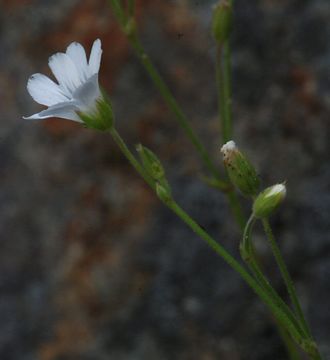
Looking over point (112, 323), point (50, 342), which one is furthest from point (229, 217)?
point (50, 342)

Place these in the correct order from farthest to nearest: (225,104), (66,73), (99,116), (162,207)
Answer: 1. (162,207)
2. (225,104)
3. (66,73)
4. (99,116)

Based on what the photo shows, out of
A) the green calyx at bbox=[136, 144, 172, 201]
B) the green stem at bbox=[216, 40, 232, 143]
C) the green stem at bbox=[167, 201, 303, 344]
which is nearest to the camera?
the green stem at bbox=[167, 201, 303, 344]

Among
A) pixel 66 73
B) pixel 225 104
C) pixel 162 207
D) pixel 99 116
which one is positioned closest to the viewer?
pixel 99 116

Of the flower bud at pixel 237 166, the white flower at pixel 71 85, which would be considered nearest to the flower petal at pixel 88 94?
the white flower at pixel 71 85

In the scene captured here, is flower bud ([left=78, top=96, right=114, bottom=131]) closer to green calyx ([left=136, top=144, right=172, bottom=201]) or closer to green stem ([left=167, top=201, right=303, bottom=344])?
green calyx ([left=136, top=144, right=172, bottom=201])

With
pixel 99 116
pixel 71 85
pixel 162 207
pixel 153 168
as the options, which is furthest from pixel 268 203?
pixel 162 207

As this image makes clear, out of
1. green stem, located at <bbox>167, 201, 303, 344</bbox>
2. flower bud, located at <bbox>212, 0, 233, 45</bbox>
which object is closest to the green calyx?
green stem, located at <bbox>167, 201, 303, 344</bbox>

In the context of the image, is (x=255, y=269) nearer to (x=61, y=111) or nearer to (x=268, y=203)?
(x=268, y=203)
